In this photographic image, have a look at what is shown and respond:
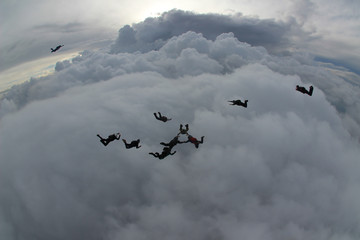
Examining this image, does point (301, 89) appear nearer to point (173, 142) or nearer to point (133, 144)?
point (173, 142)

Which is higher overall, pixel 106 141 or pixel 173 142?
pixel 106 141

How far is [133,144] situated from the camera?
19703 millimetres

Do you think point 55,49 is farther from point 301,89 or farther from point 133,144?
point 301,89

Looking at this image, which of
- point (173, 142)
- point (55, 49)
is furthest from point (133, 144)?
point (55, 49)

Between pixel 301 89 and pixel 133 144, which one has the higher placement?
pixel 301 89

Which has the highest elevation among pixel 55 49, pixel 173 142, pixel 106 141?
pixel 55 49

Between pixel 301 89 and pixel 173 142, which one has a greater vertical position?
pixel 301 89

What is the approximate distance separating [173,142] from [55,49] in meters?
20.2

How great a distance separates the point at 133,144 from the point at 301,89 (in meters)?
17.7

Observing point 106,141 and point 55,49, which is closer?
point 106,141

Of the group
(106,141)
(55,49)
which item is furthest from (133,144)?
(55,49)

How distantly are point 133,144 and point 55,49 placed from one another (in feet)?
58.0

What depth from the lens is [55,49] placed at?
85.1 ft

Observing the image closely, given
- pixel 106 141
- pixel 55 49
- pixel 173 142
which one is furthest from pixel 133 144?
pixel 55 49
